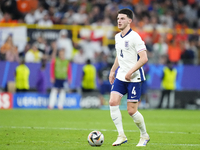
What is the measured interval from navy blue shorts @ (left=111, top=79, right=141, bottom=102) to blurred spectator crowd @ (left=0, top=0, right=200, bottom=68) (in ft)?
36.1

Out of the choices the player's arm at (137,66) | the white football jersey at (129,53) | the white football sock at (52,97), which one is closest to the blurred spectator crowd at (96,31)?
the white football sock at (52,97)

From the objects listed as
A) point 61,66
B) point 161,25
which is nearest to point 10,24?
point 61,66

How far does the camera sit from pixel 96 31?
19422mm

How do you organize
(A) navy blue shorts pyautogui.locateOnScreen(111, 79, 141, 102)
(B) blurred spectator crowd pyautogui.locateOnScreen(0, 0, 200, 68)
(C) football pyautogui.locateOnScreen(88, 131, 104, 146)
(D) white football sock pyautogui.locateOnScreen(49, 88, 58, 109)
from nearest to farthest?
(C) football pyautogui.locateOnScreen(88, 131, 104, 146)
(A) navy blue shorts pyautogui.locateOnScreen(111, 79, 141, 102)
(D) white football sock pyautogui.locateOnScreen(49, 88, 58, 109)
(B) blurred spectator crowd pyautogui.locateOnScreen(0, 0, 200, 68)

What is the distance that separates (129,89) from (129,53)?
62 cm

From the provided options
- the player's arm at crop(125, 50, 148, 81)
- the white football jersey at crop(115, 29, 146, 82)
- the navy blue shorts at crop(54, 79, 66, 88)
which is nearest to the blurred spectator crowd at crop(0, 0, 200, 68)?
the navy blue shorts at crop(54, 79, 66, 88)

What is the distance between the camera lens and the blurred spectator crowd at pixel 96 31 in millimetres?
18188

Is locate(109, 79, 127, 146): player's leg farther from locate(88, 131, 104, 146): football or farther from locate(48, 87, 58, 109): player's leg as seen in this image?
locate(48, 87, 58, 109): player's leg

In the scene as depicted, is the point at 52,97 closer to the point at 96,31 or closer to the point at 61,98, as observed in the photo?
the point at 61,98

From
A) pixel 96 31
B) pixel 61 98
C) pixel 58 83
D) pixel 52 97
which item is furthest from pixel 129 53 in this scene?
pixel 96 31

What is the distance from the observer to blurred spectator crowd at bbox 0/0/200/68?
18188 mm

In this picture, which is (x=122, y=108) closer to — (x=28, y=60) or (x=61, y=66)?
(x=61, y=66)

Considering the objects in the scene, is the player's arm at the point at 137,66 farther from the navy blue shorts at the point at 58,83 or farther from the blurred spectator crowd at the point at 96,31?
→ the blurred spectator crowd at the point at 96,31

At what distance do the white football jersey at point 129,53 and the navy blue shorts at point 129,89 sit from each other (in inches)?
3.0
